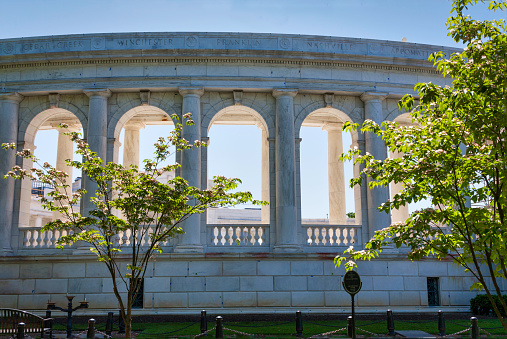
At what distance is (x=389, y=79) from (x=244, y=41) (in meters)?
10.8

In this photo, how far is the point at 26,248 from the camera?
3603cm

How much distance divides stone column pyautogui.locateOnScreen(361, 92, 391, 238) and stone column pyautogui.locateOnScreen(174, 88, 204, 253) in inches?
460

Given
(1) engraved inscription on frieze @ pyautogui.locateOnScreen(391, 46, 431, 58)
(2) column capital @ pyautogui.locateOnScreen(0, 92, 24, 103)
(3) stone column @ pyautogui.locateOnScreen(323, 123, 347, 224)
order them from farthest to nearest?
(3) stone column @ pyautogui.locateOnScreen(323, 123, 347, 224)
(1) engraved inscription on frieze @ pyautogui.locateOnScreen(391, 46, 431, 58)
(2) column capital @ pyautogui.locateOnScreen(0, 92, 24, 103)

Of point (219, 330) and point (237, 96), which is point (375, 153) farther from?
point (219, 330)

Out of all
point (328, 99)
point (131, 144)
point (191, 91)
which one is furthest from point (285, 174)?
point (131, 144)

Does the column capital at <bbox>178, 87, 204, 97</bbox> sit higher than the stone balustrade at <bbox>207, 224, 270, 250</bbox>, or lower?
higher

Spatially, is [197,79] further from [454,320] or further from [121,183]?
[454,320]

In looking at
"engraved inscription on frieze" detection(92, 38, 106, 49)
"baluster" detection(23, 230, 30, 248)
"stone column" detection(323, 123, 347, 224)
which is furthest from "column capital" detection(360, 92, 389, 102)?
"baluster" detection(23, 230, 30, 248)

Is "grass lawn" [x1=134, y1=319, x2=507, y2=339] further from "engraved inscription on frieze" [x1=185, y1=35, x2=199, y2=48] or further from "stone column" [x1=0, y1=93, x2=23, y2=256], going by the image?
"engraved inscription on frieze" [x1=185, y1=35, x2=199, y2=48]

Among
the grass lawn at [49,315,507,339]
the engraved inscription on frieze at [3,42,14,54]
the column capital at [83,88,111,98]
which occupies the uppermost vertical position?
the engraved inscription on frieze at [3,42,14,54]

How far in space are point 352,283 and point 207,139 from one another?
17479 mm

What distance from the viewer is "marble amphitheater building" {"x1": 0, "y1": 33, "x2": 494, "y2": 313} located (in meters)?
34.5

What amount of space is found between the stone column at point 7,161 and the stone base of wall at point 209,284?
173 cm

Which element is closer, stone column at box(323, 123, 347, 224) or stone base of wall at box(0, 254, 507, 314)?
stone base of wall at box(0, 254, 507, 314)
